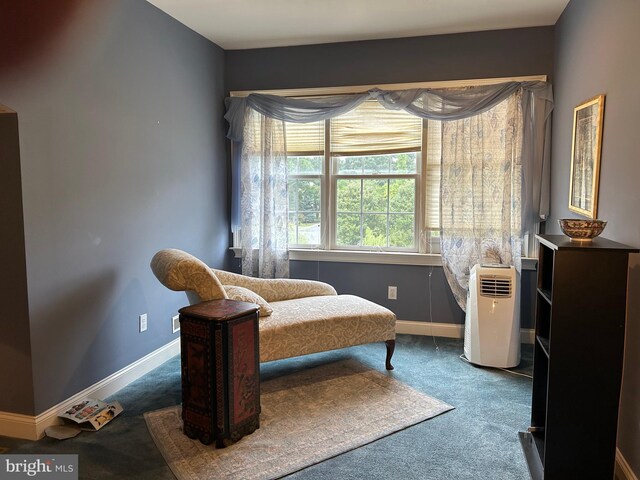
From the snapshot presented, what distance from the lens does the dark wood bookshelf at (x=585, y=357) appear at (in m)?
1.88

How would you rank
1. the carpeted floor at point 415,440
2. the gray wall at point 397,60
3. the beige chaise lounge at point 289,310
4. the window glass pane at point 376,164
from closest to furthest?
1. the carpeted floor at point 415,440
2. the beige chaise lounge at point 289,310
3. the gray wall at point 397,60
4. the window glass pane at point 376,164

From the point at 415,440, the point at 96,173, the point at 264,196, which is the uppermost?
the point at 96,173

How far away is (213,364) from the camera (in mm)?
2295

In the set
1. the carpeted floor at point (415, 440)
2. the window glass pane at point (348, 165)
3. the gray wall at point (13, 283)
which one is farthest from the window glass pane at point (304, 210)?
the gray wall at point (13, 283)

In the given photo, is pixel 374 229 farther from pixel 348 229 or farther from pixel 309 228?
pixel 309 228

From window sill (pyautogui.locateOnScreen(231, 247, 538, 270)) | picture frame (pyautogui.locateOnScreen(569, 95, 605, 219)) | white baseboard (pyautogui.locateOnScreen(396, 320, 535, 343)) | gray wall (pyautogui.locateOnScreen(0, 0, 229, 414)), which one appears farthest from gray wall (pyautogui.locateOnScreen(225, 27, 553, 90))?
white baseboard (pyautogui.locateOnScreen(396, 320, 535, 343))

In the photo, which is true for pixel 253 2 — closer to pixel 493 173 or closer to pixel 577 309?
pixel 493 173

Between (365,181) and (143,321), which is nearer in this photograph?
(143,321)

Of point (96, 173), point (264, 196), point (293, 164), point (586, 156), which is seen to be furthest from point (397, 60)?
point (96, 173)

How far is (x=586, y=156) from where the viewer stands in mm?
2717

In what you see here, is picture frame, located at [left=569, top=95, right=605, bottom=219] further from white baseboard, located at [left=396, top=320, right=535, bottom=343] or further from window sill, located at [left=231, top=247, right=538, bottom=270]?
white baseboard, located at [left=396, top=320, right=535, bottom=343]

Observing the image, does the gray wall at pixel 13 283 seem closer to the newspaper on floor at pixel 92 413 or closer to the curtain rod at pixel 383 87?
the newspaper on floor at pixel 92 413

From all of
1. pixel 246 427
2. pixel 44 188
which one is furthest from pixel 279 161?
pixel 246 427

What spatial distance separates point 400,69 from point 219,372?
9.69ft
